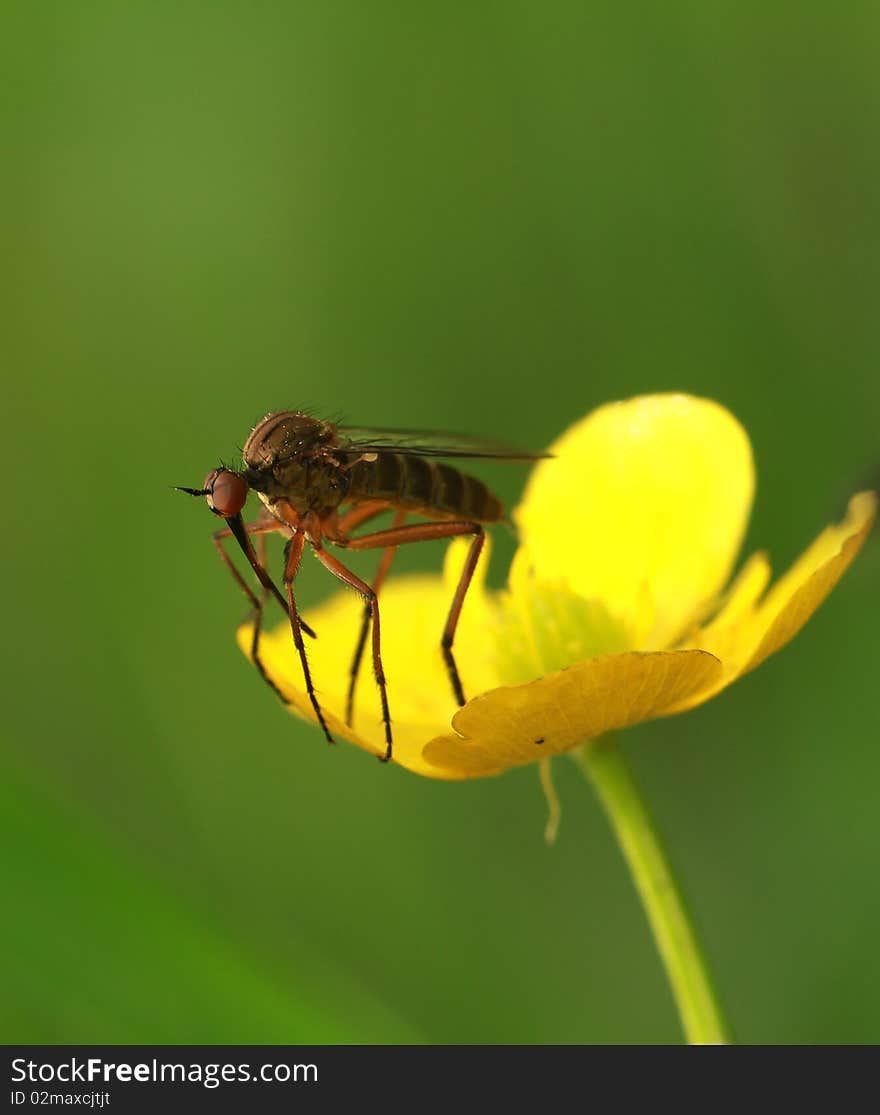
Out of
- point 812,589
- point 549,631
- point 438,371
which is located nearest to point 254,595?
point 549,631

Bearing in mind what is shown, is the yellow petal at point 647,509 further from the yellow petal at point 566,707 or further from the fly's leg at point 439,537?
the yellow petal at point 566,707

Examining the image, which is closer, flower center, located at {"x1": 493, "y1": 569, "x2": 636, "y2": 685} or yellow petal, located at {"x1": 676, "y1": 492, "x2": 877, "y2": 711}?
yellow petal, located at {"x1": 676, "y1": 492, "x2": 877, "y2": 711}

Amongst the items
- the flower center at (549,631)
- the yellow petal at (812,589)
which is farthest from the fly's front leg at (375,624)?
the yellow petal at (812,589)

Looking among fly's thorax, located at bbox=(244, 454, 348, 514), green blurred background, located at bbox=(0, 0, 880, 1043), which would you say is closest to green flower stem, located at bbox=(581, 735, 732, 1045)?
fly's thorax, located at bbox=(244, 454, 348, 514)

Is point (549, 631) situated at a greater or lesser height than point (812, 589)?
greater

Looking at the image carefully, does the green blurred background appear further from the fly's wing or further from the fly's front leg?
the fly's front leg

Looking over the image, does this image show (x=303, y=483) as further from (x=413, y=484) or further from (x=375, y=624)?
(x=375, y=624)

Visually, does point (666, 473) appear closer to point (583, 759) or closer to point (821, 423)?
point (583, 759)
